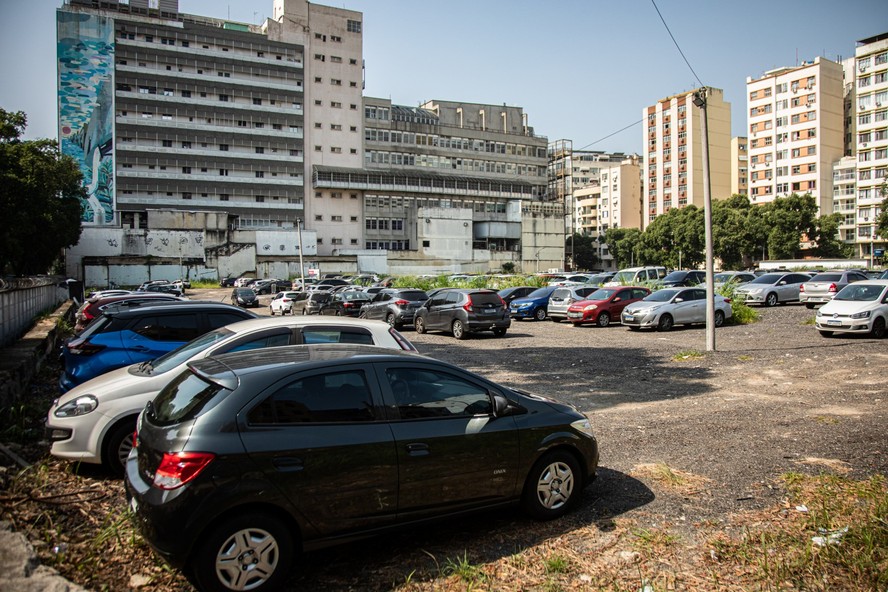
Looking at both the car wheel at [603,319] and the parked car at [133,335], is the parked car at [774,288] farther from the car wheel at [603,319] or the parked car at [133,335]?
the parked car at [133,335]

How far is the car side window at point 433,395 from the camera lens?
14.7 feet

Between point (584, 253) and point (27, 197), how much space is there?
89877 millimetres

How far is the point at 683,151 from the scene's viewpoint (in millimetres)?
103625

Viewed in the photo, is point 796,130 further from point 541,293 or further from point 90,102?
point 90,102

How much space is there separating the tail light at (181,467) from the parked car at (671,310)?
1971cm

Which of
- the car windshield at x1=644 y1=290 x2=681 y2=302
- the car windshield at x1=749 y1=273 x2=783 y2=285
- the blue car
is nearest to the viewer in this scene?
the car windshield at x1=644 y1=290 x2=681 y2=302

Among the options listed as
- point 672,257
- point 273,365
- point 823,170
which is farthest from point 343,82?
point 273,365

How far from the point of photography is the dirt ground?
426 centimetres

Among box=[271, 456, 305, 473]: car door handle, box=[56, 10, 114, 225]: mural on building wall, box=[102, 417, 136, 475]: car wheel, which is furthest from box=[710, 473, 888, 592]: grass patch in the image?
box=[56, 10, 114, 225]: mural on building wall

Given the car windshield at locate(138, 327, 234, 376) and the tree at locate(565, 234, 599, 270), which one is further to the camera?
the tree at locate(565, 234, 599, 270)

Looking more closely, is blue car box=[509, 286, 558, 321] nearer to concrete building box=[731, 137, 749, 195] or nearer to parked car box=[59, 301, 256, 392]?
parked car box=[59, 301, 256, 392]

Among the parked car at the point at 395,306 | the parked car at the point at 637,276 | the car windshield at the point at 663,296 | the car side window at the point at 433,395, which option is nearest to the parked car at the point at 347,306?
the parked car at the point at 395,306

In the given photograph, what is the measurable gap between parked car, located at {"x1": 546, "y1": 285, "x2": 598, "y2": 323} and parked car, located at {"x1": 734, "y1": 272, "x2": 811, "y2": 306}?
8.05m

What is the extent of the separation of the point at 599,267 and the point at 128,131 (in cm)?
8192
